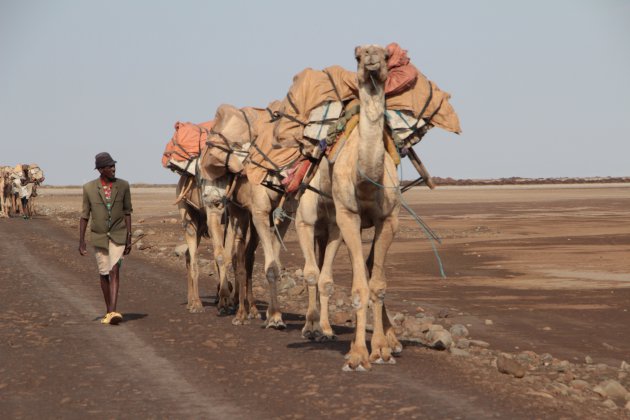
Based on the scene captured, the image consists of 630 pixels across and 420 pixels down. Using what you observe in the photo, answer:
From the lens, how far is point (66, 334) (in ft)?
44.0

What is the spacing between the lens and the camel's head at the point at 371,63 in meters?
10.4

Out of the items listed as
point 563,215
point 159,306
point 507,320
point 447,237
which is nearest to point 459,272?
point 507,320

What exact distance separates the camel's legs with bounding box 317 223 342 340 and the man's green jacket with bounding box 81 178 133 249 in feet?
10.1

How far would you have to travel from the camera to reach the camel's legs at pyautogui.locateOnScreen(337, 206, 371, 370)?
10633 millimetres

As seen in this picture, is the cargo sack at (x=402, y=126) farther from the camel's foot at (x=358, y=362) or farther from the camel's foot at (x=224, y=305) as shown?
the camel's foot at (x=224, y=305)

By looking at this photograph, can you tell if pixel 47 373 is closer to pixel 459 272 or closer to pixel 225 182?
pixel 225 182

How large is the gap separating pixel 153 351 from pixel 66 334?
5.83ft

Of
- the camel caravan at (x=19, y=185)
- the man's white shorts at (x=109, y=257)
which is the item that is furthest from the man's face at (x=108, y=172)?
the camel caravan at (x=19, y=185)

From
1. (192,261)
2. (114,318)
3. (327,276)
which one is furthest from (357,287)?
(192,261)

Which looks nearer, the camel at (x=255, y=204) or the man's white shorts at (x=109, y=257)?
the camel at (x=255, y=204)

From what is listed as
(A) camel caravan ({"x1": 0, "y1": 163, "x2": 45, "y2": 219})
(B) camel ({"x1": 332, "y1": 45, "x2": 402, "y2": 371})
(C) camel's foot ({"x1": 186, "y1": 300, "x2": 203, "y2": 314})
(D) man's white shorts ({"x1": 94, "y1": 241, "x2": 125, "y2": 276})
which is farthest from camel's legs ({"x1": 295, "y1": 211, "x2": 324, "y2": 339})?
(A) camel caravan ({"x1": 0, "y1": 163, "x2": 45, "y2": 219})

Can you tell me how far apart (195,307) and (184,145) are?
9.22 ft

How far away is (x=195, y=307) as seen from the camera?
1614cm

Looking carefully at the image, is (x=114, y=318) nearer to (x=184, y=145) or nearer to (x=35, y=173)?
(x=184, y=145)
